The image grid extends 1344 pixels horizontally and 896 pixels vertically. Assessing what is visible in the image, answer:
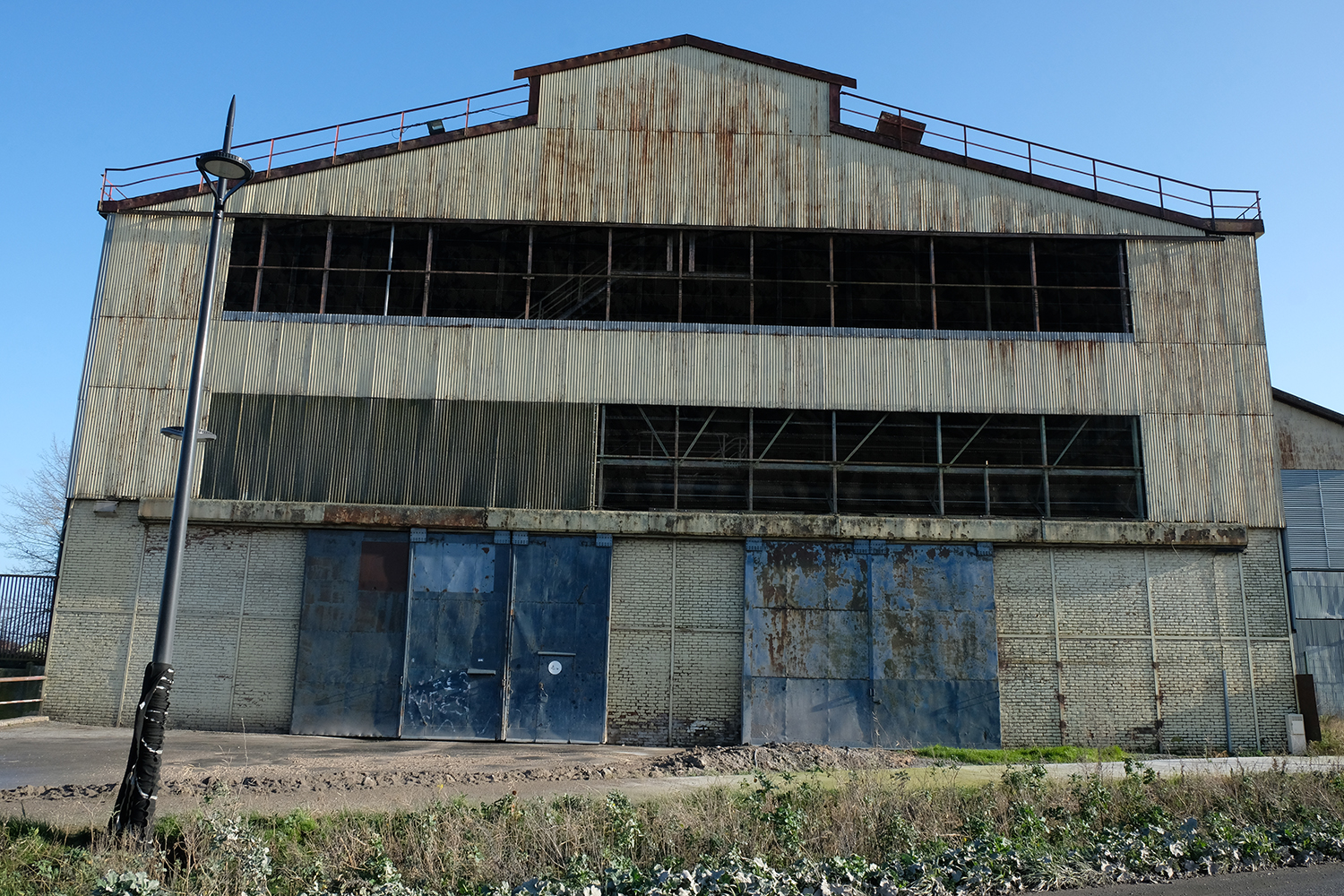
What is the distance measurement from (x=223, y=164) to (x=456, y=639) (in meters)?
10.9

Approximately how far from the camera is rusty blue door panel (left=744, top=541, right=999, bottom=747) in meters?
18.3

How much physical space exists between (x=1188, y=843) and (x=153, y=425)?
65.8 feet

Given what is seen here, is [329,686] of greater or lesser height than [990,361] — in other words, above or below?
below

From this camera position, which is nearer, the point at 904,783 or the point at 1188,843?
the point at 1188,843

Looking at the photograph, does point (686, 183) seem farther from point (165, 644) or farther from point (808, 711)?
point (165, 644)

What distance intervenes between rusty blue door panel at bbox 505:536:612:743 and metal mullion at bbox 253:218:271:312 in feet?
26.8

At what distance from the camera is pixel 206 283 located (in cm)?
1074

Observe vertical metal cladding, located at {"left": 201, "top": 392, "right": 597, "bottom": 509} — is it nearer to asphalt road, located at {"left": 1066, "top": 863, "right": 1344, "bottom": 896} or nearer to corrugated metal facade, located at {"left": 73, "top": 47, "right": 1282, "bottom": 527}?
corrugated metal facade, located at {"left": 73, "top": 47, "right": 1282, "bottom": 527}

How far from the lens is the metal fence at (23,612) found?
65.6 feet

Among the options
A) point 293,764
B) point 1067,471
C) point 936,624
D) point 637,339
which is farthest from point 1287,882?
point 637,339

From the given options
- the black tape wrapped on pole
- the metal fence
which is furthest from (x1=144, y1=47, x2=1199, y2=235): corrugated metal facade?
the black tape wrapped on pole

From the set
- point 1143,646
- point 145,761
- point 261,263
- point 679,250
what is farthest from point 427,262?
point 1143,646

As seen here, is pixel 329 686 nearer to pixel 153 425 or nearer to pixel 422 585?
pixel 422 585

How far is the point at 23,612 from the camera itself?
66.6 ft
